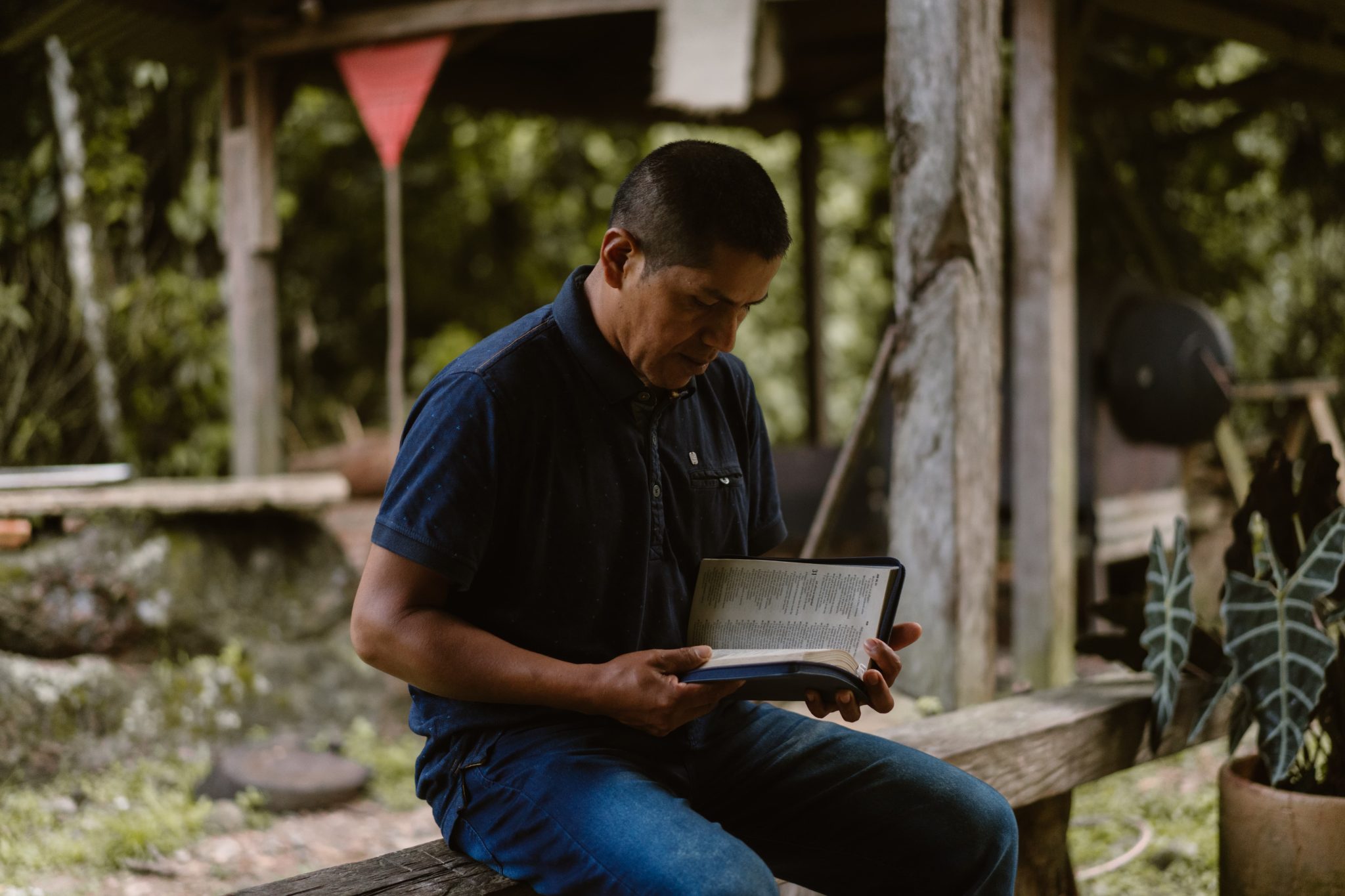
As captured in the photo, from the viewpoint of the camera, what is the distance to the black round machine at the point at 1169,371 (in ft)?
18.0

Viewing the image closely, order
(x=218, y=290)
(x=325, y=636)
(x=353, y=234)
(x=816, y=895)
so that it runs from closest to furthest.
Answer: (x=816, y=895)
(x=325, y=636)
(x=218, y=290)
(x=353, y=234)

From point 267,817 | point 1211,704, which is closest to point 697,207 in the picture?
point 1211,704

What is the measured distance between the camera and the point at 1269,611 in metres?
2.69

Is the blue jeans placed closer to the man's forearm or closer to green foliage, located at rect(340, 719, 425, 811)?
the man's forearm

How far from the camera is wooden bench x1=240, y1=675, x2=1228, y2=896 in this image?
2.78 meters

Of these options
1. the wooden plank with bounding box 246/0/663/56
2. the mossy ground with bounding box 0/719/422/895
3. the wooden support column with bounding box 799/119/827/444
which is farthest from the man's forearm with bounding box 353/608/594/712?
the wooden support column with bounding box 799/119/827/444

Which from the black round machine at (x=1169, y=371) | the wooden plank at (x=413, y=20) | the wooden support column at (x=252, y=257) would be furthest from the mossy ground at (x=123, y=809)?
the black round machine at (x=1169, y=371)

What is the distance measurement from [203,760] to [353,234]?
19.8 ft

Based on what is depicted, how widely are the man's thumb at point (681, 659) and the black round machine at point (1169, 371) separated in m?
4.37

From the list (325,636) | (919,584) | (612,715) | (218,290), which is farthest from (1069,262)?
(218,290)

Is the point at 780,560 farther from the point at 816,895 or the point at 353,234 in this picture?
the point at 353,234

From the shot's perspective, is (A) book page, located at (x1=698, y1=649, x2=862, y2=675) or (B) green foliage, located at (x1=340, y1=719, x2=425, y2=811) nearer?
(A) book page, located at (x1=698, y1=649, x2=862, y2=675)

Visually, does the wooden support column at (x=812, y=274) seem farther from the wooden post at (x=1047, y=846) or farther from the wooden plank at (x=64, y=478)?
the wooden post at (x=1047, y=846)

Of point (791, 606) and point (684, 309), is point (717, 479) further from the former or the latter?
point (684, 309)
